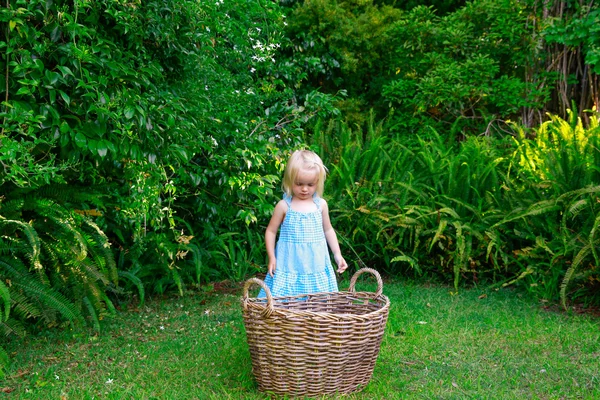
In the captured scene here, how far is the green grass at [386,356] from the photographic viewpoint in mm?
3518

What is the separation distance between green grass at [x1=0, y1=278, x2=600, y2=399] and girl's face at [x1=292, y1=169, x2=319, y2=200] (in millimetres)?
1028

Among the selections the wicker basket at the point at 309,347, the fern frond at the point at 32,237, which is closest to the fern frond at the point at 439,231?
the wicker basket at the point at 309,347

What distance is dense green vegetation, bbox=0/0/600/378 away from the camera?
379 cm

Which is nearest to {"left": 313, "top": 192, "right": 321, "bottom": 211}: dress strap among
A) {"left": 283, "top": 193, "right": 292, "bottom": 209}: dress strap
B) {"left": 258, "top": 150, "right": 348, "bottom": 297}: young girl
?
{"left": 258, "top": 150, "right": 348, "bottom": 297}: young girl

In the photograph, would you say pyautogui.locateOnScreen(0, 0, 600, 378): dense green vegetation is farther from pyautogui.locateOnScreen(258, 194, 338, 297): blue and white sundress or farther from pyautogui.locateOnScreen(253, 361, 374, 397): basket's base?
pyautogui.locateOnScreen(253, 361, 374, 397): basket's base

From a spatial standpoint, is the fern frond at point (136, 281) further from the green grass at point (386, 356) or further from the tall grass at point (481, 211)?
the tall grass at point (481, 211)

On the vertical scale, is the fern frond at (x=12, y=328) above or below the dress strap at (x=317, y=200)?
below

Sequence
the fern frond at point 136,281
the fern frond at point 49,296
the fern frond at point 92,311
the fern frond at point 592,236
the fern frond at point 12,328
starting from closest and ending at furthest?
1. the fern frond at point 12,328
2. the fern frond at point 49,296
3. the fern frond at point 92,311
4. the fern frond at point 592,236
5. the fern frond at point 136,281

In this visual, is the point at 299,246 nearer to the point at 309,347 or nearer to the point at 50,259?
the point at 309,347

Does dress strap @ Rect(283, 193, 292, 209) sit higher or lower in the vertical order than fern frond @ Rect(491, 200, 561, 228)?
higher

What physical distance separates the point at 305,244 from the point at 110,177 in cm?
176

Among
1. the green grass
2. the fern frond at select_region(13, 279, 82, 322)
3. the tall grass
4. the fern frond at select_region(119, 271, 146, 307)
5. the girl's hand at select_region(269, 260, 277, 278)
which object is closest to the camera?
the green grass

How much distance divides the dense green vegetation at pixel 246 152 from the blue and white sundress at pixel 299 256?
817 millimetres

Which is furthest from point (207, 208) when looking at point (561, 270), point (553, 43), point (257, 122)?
point (553, 43)
